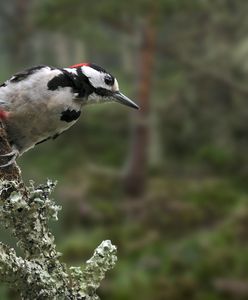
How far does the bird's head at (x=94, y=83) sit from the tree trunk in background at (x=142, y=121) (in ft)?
19.1

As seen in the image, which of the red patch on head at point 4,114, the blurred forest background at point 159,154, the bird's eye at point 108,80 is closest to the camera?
the red patch on head at point 4,114

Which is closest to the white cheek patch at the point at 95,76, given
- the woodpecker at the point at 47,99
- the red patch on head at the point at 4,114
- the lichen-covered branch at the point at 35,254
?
the woodpecker at the point at 47,99

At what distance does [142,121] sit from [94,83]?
6.93m

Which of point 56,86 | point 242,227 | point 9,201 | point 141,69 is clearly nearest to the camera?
point 9,201

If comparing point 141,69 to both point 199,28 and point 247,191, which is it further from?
point 199,28

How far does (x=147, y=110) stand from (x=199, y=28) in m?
3.49

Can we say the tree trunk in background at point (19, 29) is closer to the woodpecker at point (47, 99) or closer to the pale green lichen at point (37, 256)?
the woodpecker at point (47, 99)

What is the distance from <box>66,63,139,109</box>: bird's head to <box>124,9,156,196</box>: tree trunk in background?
5.81 meters

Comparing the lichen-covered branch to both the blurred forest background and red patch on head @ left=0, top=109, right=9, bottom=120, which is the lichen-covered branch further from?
the blurred forest background

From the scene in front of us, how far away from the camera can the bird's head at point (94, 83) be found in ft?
8.61

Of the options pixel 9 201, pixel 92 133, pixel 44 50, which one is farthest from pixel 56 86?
pixel 44 50

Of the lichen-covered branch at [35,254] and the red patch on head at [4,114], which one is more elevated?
the red patch on head at [4,114]

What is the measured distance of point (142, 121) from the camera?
9.58m

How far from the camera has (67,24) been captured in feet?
28.2
